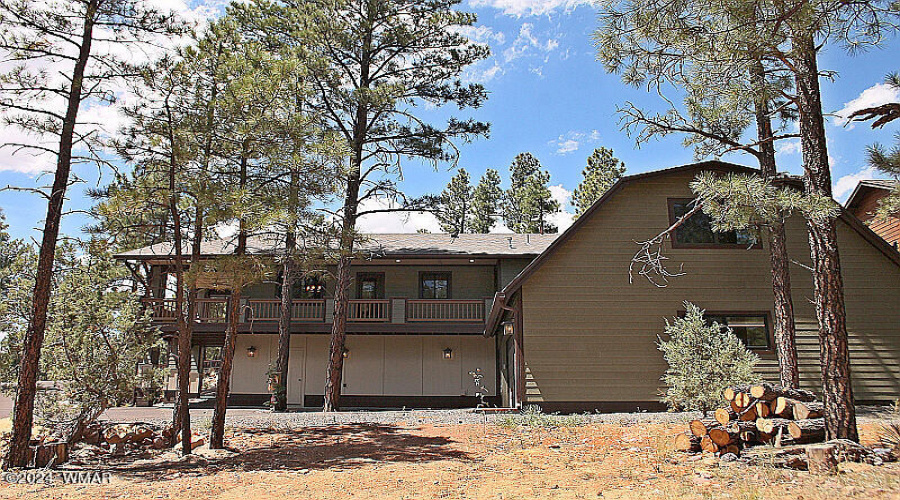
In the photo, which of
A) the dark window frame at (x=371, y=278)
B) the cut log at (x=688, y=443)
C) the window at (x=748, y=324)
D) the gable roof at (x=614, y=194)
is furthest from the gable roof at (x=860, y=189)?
the dark window frame at (x=371, y=278)

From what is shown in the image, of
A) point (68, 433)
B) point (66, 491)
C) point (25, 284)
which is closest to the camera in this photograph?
point (66, 491)

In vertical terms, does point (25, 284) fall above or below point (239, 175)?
below

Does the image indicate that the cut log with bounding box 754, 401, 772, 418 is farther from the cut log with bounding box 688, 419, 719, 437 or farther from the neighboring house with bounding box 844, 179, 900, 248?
the neighboring house with bounding box 844, 179, 900, 248

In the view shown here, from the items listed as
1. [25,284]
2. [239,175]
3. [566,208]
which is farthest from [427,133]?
[566,208]

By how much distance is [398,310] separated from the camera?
17812mm

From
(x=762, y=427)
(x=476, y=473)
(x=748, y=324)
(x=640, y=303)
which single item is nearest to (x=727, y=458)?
(x=762, y=427)

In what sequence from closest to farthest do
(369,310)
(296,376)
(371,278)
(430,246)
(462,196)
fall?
(369,310)
(296,376)
(430,246)
(371,278)
(462,196)

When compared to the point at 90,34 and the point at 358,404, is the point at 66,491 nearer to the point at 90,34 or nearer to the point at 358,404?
the point at 90,34

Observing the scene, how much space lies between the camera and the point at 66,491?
20.2 ft

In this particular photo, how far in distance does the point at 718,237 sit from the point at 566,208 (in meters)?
20.6

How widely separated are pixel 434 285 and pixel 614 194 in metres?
7.77

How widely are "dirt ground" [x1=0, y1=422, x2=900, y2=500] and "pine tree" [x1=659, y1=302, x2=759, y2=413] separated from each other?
83 centimetres

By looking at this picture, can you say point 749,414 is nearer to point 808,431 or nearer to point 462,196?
point 808,431

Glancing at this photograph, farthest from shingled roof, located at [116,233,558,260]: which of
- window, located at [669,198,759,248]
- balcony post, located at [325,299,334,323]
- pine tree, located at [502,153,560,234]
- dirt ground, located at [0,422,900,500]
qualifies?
pine tree, located at [502,153,560,234]
